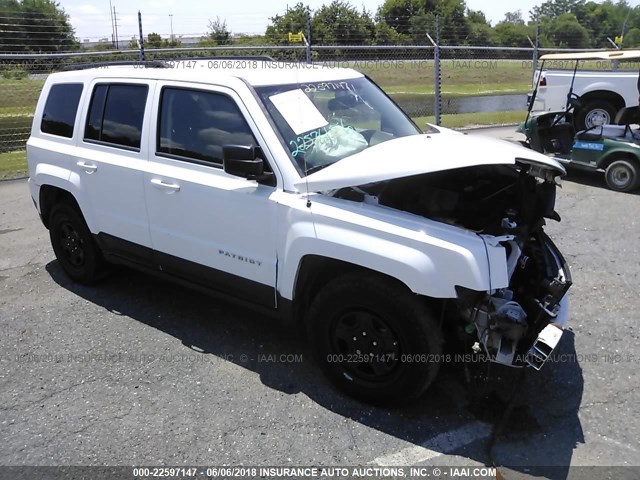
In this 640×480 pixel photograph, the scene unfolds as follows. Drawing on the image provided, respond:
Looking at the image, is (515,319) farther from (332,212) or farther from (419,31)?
(419,31)

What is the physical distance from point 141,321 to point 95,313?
47cm

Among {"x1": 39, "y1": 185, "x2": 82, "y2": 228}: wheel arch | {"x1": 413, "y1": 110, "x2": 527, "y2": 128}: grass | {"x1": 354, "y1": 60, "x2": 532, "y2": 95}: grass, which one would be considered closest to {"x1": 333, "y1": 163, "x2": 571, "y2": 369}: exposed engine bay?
{"x1": 39, "y1": 185, "x2": 82, "y2": 228}: wheel arch

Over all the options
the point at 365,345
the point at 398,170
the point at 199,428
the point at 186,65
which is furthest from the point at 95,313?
the point at 398,170

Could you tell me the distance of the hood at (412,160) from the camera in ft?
10.4

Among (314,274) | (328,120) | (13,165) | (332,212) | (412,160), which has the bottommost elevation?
(13,165)

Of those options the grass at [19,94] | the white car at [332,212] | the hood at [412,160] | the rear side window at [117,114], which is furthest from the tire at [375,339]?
the grass at [19,94]

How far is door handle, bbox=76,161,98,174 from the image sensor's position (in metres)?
4.62

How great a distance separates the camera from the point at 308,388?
3.73m

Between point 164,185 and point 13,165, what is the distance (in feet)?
27.2

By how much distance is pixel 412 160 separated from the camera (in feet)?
10.7

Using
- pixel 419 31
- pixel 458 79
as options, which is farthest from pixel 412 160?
pixel 458 79

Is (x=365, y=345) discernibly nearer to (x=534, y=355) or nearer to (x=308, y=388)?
(x=308, y=388)

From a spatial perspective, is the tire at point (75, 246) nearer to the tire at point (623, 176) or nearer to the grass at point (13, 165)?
the grass at point (13, 165)

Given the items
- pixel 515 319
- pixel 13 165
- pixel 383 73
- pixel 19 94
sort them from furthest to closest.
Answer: pixel 383 73
pixel 19 94
pixel 13 165
pixel 515 319
